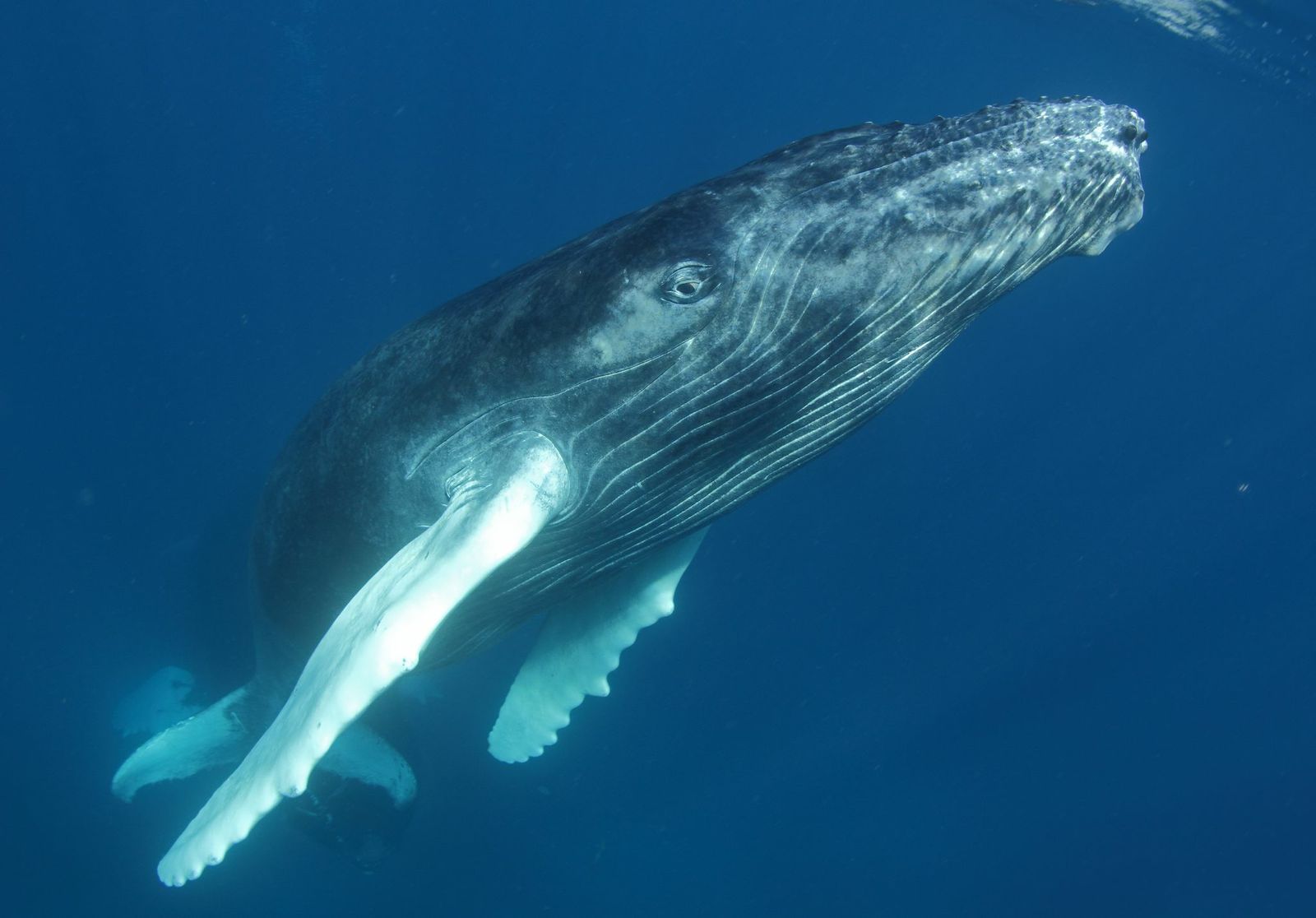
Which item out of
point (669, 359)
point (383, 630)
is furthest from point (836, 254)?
point (383, 630)

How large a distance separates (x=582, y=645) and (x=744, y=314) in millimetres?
3918

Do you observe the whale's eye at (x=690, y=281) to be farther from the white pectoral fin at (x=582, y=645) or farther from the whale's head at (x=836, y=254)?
the white pectoral fin at (x=582, y=645)

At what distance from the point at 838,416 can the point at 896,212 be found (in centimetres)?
135

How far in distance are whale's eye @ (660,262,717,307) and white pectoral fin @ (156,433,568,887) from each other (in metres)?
1.21

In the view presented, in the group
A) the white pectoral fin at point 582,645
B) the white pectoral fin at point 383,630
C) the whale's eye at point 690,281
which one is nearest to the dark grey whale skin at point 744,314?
the whale's eye at point 690,281

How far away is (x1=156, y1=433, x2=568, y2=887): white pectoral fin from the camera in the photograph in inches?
147

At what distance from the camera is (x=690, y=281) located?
4469 millimetres

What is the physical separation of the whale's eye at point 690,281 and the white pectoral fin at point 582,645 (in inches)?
105

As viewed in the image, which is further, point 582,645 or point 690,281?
point 582,645

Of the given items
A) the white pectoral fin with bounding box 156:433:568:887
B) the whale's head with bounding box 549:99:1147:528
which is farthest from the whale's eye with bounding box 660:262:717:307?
the white pectoral fin with bounding box 156:433:568:887

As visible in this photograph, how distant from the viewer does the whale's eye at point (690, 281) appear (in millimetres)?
4484

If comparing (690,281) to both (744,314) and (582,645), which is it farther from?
(582,645)

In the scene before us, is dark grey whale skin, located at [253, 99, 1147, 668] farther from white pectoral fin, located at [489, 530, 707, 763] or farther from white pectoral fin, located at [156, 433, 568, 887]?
white pectoral fin, located at [489, 530, 707, 763]

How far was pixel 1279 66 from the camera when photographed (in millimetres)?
28000
